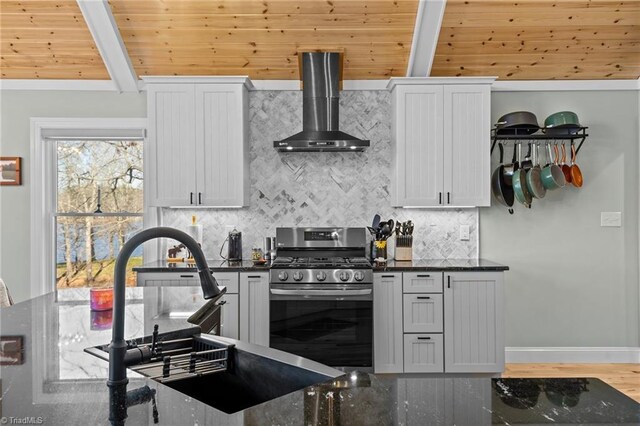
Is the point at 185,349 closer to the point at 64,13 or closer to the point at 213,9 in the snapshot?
the point at 213,9

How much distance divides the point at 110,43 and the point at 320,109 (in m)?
1.79

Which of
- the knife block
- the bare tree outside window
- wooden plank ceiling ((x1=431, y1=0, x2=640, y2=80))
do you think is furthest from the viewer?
the bare tree outside window

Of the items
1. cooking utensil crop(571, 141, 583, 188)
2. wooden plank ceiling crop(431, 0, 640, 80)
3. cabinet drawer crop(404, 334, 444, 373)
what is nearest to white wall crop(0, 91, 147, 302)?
wooden plank ceiling crop(431, 0, 640, 80)

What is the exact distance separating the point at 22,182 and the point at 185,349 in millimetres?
3500

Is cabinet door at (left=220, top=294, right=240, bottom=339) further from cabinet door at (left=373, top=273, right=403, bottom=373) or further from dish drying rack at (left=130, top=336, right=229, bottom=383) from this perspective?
dish drying rack at (left=130, top=336, right=229, bottom=383)

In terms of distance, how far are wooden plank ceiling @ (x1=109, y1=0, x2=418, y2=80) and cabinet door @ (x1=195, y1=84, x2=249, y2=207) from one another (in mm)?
330

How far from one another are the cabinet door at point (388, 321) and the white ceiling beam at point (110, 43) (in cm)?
280

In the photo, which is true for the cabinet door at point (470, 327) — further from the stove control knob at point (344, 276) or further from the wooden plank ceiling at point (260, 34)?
the wooden plank ceiling at point (260, 34)

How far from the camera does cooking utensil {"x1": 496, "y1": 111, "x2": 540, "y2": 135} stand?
395 centimetres

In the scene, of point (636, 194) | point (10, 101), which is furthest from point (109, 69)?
point (636, 194)

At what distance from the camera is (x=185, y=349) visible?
1628 mm

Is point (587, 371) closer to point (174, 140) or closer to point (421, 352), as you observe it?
point (421, 352)

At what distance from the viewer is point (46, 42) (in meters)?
3.82

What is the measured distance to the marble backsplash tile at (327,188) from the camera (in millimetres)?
4289
